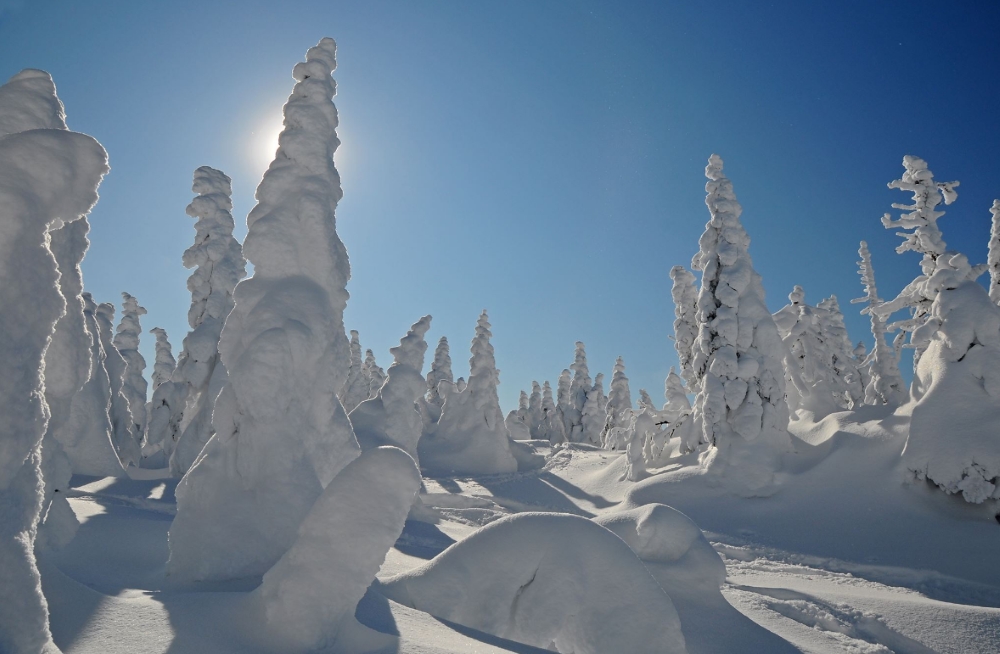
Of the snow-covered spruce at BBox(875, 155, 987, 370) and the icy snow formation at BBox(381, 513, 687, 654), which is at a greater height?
the snow-covered spruce at BBox(875, 155, 987, 370)

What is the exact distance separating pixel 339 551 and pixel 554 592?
264 centimetres

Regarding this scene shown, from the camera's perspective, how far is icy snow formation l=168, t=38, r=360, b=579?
26.4 feet

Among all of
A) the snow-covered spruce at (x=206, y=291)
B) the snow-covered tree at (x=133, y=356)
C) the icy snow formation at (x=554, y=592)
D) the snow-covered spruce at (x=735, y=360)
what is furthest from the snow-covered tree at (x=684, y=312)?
the snow-covered tree at (x=133, y=356)

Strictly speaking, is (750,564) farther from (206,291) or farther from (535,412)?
(535,412)

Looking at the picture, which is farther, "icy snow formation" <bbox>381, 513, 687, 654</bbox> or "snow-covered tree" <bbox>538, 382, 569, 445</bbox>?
"snow-covered tree" <bbox>538, 382, 569, 445</bbox>

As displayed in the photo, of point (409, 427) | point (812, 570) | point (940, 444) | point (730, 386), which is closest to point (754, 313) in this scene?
point (730, 386)

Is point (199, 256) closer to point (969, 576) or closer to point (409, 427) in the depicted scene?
point (409, 427)

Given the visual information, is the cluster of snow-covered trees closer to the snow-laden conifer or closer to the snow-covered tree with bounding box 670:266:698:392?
the snow-covered tree with bounding box 670:266:698:392

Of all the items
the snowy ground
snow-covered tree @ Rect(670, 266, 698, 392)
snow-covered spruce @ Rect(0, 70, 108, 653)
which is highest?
snow-covered tree @ Rect(670, 266, 698, 392)

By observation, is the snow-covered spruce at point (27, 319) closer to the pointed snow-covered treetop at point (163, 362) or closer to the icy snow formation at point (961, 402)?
the icy snow formation at point (961, 402)

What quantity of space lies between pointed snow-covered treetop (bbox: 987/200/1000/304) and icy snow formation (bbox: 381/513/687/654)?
1124 inches

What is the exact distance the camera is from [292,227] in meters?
10.4

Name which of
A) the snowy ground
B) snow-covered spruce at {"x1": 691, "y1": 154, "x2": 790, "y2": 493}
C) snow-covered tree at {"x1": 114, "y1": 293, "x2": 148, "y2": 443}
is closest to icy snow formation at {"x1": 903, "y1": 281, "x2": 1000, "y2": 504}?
the snowy ground

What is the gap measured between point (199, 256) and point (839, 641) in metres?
23.1
